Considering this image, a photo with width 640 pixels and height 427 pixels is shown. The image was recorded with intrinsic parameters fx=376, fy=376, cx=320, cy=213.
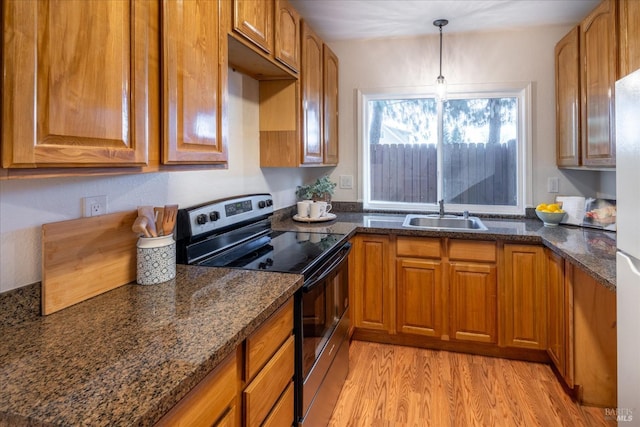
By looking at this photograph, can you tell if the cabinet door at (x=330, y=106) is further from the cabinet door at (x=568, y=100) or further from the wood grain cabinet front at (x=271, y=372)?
the wood grain cabinet front at (x=271, y=372)

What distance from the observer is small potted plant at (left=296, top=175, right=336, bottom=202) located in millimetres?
3084

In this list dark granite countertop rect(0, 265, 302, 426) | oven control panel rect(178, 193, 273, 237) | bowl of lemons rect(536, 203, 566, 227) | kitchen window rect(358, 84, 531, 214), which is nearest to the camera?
dark granite countertop rect(0, 265, 302, 426)

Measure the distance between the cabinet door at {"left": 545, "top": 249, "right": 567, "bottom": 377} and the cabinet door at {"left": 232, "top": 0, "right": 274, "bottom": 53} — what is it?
6.49ft

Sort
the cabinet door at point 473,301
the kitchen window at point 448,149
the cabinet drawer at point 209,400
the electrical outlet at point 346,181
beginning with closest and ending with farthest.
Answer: the cabinet drawer at point 209,400
the cabinet door at point 473,301
the kitchen window at point 448,149
the electrical outlet at point 346,181

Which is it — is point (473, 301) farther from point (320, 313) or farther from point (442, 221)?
point (320, 313)

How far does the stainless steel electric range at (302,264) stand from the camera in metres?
1.49

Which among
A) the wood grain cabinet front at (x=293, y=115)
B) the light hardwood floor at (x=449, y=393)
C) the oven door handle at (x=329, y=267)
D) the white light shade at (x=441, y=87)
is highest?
the white light shade at (x=441, y=87)

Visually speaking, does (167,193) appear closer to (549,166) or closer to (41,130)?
(41,130)

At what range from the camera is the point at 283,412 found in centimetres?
131

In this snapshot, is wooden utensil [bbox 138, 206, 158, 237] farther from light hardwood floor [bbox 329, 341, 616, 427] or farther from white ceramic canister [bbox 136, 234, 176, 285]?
light hardwood floor [bbox 329, 341, 616, 427]

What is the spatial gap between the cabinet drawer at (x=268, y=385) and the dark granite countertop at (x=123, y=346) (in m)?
0.20

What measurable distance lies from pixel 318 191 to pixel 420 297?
1.15 m

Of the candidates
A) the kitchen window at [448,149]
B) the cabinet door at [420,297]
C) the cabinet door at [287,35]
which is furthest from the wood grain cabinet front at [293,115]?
the cabinet door at [420,297]

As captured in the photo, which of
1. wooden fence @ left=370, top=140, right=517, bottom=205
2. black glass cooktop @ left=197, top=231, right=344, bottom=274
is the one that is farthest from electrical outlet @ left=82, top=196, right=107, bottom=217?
wooden fence @ left=370, top=140, right=517, bottom=205
